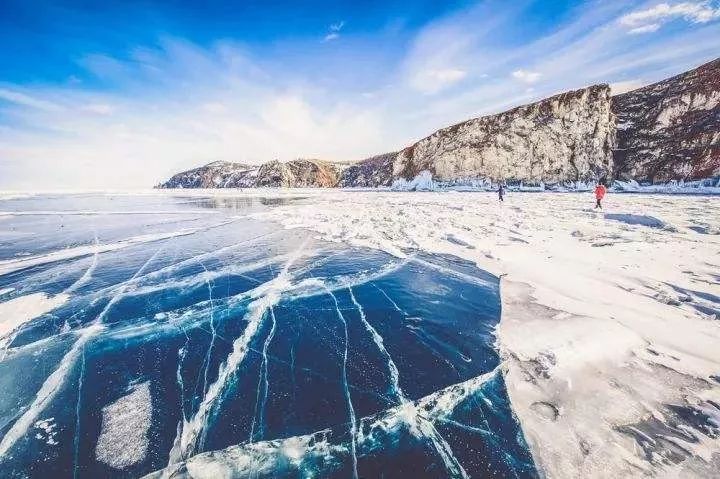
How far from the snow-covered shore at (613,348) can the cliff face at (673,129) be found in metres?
41.6

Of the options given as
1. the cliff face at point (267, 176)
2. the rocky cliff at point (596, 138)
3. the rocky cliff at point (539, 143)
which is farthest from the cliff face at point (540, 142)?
the cliff face at point (267, 176)

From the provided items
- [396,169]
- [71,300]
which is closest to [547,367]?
[71,300]

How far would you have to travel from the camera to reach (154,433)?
333 cm

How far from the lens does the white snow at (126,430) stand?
307cm

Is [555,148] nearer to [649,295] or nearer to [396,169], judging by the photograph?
[396,169]

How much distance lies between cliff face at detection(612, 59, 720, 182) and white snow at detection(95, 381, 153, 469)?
53.8m

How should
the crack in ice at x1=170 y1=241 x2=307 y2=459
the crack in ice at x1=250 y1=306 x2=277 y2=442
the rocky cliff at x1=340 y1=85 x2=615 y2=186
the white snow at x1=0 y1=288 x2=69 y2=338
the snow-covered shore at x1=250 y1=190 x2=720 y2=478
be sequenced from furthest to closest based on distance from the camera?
the rocky cliff at x1=340 y1=85 x2=615 y2=186
the white snow at x1=0 y1=288 x2=69 y2=338
the crack in ice at x1=250 y1=306 x2=277 y2=442
the crack in ice at x1=170 y1=241 x2=307 y2=459
the snow-covered shore at x1=250 y1=190 x2=720 y2=478

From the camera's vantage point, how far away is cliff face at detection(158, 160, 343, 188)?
107250mm

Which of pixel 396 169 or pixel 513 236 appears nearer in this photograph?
pixel 513 236

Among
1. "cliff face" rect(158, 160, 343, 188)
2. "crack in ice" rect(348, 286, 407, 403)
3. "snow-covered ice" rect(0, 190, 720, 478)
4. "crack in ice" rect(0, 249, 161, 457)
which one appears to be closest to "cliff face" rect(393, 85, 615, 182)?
"snow-covered ice" rect(0, 190, 720, 478)

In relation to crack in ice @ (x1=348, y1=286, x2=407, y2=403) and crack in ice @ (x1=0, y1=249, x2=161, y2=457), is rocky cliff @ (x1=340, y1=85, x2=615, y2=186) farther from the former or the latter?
crack in ice @ (x1=0, y1=249, x2=161, y2=457)

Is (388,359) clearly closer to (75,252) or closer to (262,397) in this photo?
(262,397)

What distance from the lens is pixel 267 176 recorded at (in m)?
107

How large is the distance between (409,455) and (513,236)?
32.9ft
